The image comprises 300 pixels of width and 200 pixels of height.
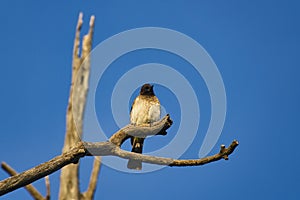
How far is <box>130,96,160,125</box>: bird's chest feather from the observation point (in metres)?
9.97

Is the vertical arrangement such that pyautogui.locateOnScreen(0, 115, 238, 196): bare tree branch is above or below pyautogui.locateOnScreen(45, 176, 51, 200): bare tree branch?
below

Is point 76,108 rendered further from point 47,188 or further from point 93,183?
point 47,188

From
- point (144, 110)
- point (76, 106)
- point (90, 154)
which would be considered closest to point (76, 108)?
point (76, 106)

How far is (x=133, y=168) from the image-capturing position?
7.16 metres

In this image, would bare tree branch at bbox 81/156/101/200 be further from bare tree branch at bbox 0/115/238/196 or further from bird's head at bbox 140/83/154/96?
bare tree branch at bbox 0/115/238/196

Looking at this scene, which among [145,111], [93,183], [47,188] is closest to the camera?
[145,111]

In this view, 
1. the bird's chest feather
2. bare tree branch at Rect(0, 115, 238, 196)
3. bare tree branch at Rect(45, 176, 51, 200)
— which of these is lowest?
bare tree branch at Rect(0, 115, 238, 196)

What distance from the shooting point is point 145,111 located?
1006cm

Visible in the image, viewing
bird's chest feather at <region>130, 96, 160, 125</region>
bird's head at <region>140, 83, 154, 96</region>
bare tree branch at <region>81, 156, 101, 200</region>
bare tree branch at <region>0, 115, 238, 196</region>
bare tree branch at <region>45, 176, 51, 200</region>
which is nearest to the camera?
bare tree branch at <region>0, 115, 238, 196</region>

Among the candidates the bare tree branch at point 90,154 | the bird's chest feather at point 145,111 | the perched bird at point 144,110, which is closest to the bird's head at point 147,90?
the perched bird at point 144,110

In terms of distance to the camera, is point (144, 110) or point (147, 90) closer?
point (144, 110)

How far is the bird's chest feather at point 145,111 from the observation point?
392 inches

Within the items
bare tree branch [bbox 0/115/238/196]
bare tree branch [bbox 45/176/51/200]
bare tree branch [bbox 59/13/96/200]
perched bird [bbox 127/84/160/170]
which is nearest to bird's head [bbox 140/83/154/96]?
perched bird [bbox 127/84/160/170]

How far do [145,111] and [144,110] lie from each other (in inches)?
1.8
